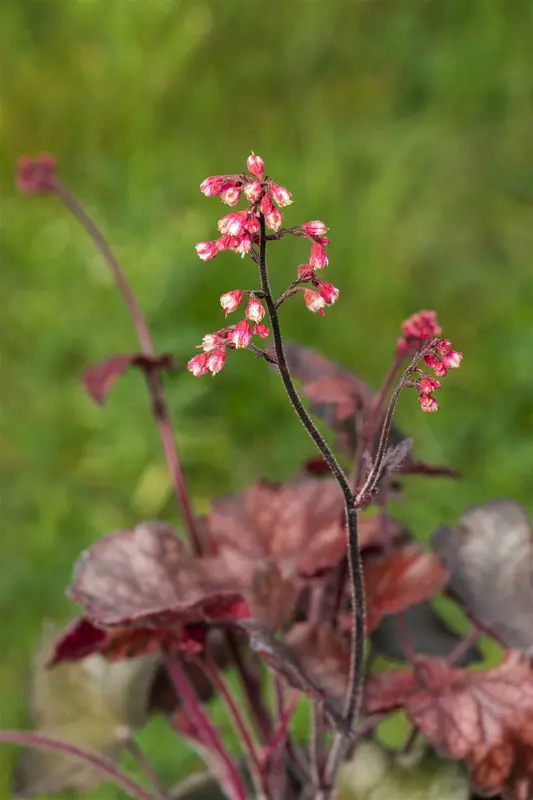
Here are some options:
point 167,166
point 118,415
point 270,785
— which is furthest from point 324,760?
point 167,166

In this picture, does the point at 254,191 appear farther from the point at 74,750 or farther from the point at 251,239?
the point at 74,750

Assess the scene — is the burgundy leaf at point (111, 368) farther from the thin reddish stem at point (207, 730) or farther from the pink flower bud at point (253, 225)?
the pink flower bud at point (253, 225)

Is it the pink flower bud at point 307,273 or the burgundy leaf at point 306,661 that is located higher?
A: the pink flower bud at point 307,273

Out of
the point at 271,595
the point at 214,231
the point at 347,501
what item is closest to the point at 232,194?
the point at 347,501

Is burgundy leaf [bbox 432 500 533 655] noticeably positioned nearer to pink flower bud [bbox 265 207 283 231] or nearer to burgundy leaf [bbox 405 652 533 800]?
burgundy leaf [bbox 405 652 533 800]

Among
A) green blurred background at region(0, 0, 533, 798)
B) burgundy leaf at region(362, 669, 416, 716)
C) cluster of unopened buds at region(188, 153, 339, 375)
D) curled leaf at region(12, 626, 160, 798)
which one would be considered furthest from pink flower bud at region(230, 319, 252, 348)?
green blurred background at region(0, 0, 533, 798)

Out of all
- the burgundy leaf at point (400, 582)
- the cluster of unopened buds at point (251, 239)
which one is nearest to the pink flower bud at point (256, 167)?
the cluster of unopened buds at point (251, 239)
